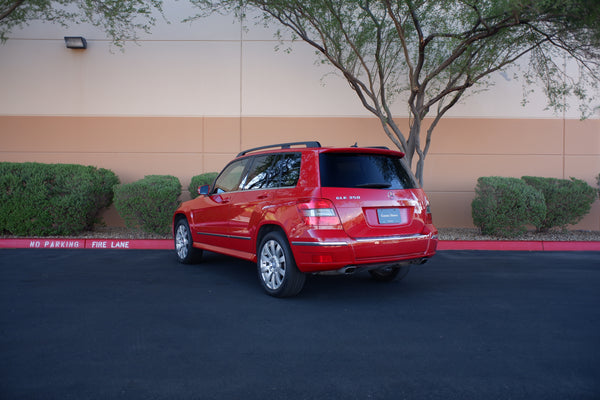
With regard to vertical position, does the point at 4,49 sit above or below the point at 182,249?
above

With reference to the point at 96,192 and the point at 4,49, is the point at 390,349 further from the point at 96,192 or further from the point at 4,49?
the point at 4,49

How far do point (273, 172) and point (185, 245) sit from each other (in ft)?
8.66

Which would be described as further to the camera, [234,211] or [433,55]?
[433,55]

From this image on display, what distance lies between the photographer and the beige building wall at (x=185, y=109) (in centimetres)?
1159

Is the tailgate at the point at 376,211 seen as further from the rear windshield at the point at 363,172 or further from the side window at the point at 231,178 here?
the side window at the point at 231,178

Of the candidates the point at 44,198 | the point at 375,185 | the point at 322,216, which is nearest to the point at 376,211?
the point at 375,185

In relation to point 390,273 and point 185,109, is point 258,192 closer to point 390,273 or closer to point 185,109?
point 390,273

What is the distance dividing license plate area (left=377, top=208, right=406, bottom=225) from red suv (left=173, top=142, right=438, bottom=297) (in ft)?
0.04

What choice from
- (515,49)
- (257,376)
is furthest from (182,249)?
(515,49)

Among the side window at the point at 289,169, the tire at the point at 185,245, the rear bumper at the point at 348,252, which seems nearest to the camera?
the rear bumper at the point at 348,252

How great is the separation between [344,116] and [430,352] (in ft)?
29.8

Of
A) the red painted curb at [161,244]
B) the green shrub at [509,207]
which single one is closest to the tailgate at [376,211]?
the red painted curb at [161,244]

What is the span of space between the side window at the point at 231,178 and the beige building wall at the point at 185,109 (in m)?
5.31

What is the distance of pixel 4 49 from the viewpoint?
38.2 feet
